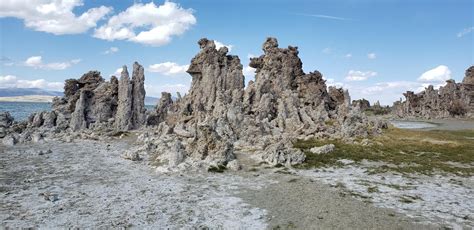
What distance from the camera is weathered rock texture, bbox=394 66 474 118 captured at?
115244 millimetres

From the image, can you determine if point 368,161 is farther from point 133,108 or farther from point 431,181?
point 133,108

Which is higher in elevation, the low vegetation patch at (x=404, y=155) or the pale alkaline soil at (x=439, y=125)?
the pale alkaline soil at (x=439, y=125)

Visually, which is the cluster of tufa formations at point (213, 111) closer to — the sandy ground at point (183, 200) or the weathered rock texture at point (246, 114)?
the weathered rock texture at point (246, 114)

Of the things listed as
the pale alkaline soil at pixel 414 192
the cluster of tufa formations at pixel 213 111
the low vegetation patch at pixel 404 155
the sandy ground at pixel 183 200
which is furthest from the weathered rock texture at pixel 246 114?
the pale alkaline soil at pixel 414 192

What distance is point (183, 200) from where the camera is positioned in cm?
2142

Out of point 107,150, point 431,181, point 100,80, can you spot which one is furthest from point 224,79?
point 431,181

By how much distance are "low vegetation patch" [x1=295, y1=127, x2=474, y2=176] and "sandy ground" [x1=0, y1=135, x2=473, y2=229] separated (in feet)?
17.9

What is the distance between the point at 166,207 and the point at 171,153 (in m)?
12.3

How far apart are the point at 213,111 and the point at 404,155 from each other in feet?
90.7

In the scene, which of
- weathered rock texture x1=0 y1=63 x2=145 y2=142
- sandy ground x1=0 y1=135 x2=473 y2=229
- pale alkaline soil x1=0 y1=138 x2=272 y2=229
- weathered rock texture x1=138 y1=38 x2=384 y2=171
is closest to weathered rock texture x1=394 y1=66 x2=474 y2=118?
weathered rock texture x1=138 y1=38 x2=384 y2=171

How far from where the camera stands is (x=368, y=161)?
3344 cm

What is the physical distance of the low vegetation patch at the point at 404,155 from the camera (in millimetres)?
30344

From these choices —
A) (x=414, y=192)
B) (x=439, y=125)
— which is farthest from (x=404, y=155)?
(x=439, y=125)

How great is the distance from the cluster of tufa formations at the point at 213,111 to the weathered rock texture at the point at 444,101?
5705cm
